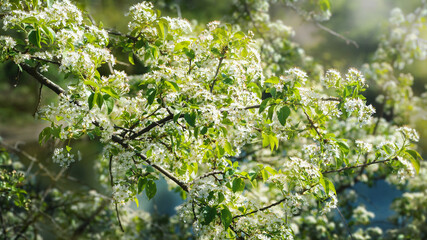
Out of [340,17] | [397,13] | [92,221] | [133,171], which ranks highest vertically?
[340,17]

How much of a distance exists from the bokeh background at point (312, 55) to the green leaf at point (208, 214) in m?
5.63

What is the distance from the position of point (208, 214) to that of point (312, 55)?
8494 millimetres

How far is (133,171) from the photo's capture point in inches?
79.5

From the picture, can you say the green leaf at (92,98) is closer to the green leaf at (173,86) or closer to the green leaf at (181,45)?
the green leaf at (173,86)

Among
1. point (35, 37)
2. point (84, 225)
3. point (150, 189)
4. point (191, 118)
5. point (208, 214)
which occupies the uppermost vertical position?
point (84, 225)

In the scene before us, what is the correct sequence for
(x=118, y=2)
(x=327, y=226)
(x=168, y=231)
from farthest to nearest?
(x=118, y=2) → (x=168, y=231) → (x=327, y=226)

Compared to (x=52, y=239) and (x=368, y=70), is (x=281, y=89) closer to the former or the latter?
(x=368, y=70)

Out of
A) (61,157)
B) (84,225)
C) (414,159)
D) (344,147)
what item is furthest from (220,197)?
(84,225)

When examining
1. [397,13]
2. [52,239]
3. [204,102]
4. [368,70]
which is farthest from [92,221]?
[397,13]

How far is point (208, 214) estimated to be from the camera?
6.01 ft

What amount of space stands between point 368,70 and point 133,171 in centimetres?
527

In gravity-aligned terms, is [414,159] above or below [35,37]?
below

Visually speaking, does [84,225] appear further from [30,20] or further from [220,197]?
[30,20]

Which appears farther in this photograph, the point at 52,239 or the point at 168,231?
the point at 52,239
